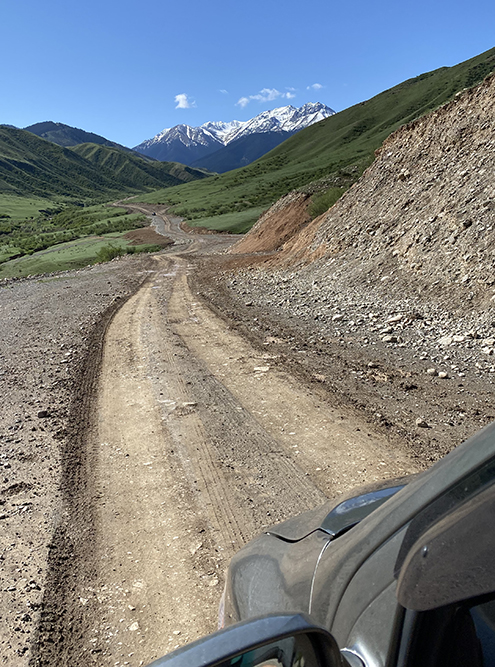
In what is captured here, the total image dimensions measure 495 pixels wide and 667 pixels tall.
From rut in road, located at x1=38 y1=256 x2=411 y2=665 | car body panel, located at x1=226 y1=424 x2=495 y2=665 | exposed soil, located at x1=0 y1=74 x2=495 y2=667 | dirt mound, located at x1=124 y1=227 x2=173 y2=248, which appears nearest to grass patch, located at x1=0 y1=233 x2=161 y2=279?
dirt mound, located at x1=124 y1=227 x2=173 y2=248

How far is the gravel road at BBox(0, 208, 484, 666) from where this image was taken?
3.42m

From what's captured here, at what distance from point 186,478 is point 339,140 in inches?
5386

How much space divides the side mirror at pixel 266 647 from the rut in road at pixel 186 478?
225 centimetres

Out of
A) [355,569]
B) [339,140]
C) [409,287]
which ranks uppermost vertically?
[339,140]

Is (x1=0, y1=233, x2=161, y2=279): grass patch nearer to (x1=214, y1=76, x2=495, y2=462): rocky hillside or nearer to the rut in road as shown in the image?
(x1=214, y1=76, x2=495, y2=462): rocky hillside

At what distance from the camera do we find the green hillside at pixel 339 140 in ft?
317

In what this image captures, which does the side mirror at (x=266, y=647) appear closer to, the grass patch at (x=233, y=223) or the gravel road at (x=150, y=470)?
the gravel road at (x=150, y=470)

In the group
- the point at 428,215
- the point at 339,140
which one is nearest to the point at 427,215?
the point at 428,215

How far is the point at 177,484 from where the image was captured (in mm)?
4980

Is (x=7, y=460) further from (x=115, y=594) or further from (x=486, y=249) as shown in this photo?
(x=486, y=249)

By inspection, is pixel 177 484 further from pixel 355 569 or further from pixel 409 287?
pixel 409 287

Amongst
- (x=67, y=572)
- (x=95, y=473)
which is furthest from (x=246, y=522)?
(x=95, y=473)

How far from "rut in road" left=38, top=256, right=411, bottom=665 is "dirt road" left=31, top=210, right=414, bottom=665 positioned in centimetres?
1

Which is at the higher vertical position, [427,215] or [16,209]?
[16,209]
